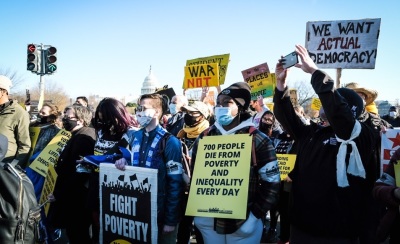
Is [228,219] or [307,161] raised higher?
[307,161]

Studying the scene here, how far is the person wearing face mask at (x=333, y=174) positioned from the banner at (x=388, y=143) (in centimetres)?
126

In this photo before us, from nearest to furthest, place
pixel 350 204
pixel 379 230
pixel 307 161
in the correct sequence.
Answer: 1. pixel 379 230
2. pixel 350 204
3. pixel 307 161

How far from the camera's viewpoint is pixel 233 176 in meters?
2.96

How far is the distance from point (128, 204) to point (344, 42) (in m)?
4.00

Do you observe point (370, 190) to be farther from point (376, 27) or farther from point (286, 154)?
point (376, 27)

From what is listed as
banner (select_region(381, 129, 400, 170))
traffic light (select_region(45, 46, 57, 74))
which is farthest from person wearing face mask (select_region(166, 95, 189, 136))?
traffic light (select_region(45, 46, 57, 74))

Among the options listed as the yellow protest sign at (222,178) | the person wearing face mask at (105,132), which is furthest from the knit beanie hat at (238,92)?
the person wearing face mask at (105,132)

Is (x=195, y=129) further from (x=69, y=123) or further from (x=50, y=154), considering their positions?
(x=50, y=154)

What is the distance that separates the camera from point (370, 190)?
284cm

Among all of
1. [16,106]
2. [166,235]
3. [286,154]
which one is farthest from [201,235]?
[16,106]

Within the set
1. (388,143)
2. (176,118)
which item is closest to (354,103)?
(388,143)

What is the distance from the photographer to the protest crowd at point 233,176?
2.68m

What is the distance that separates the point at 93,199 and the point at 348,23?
4.33m

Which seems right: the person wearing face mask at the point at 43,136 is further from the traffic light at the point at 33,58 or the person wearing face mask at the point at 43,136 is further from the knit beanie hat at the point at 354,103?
the traffic light at the point at 33,58
